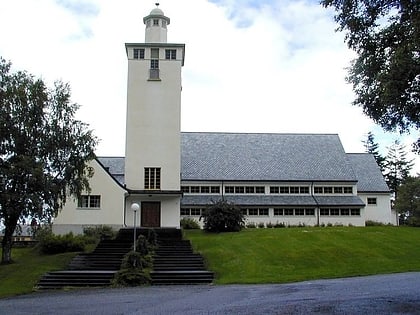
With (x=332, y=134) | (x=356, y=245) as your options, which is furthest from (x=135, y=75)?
(x=332, y=134)

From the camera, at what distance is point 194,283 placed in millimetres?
22500

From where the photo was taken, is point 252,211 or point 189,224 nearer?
point 189,224

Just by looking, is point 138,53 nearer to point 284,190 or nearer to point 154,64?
point 154,64

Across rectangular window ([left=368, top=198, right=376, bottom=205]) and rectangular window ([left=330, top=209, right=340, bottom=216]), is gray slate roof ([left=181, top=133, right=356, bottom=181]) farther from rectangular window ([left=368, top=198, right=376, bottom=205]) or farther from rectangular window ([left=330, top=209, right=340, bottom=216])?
rectangular window ([left=368, top=198, right=376, bottom=205])

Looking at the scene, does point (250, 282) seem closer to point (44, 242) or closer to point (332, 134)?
point (44, 242)

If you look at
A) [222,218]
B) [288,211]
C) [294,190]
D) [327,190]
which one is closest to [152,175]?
[222,218]

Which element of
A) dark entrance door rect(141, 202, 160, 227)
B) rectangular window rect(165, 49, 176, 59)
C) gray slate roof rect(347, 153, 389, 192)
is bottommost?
dark entrance door rect(141, 202, 160, 227)

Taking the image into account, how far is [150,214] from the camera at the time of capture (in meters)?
38.8

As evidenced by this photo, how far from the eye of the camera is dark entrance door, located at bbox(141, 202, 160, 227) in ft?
127

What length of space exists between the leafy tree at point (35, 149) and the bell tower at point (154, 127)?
9.03 meters

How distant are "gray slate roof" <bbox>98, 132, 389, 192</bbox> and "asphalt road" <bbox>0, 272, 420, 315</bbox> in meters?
29.4

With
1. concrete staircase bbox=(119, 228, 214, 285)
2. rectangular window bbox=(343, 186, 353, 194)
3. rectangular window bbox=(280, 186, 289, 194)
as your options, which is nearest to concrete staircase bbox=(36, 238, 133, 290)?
concrete staircase bbox=(119, 228, 214, 285)

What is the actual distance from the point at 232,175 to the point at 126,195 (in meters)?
15.0

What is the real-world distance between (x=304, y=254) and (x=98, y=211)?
15.5 metres
